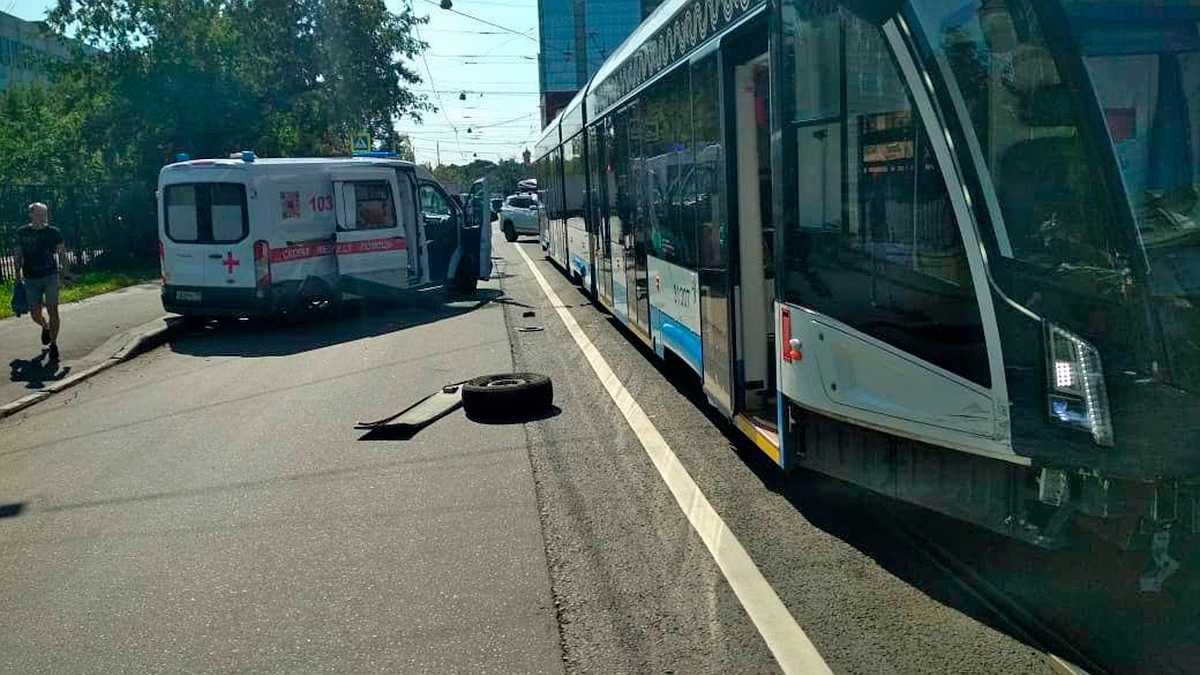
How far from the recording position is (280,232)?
599 inches

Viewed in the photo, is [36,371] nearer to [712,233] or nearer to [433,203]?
[433,203]

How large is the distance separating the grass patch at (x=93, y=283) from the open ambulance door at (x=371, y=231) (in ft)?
14.7

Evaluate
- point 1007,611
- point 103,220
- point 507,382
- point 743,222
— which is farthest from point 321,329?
point 103,220

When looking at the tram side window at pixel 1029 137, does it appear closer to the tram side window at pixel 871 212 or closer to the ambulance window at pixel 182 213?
the tram side window at pixel 871 212

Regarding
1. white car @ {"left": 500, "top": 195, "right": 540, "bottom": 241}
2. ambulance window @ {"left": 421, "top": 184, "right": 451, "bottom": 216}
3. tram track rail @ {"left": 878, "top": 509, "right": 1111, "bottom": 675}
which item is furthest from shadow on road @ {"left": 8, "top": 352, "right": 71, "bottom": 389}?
white car @ {"left": 500, "top": 195, "right": 540, "bottom": 241}

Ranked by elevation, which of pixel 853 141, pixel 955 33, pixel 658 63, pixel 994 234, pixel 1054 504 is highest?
pixel 658 63

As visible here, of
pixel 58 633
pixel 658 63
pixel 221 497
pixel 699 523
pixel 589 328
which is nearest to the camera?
pixel 58 633

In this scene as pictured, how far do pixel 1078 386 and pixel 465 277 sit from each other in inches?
630

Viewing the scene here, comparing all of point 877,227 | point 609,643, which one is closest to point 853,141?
point 877,227

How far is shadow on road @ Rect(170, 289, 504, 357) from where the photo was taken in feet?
46.7

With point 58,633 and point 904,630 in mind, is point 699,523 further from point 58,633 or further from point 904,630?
point 58,633

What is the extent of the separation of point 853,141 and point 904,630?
218 cm

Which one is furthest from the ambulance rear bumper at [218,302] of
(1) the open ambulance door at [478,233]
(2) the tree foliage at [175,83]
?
(2) the tree foliage at [175,83]

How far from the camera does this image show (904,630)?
172 inches
